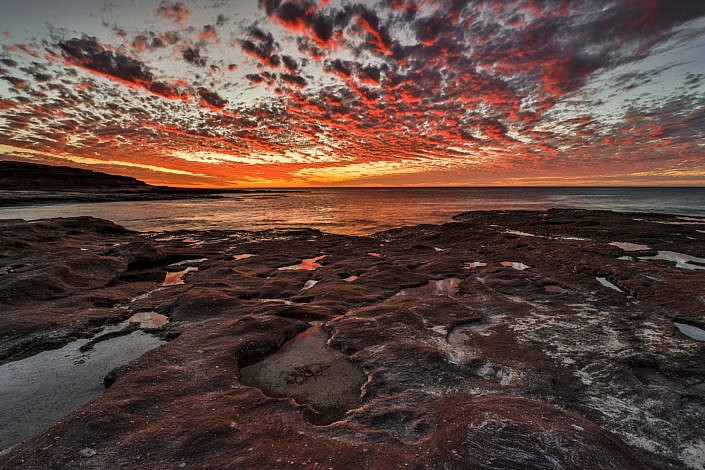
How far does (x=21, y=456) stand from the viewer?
3043 millimetres

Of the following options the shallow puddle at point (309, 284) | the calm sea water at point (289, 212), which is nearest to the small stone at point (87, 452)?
the shallow puddle at point (309, 284)

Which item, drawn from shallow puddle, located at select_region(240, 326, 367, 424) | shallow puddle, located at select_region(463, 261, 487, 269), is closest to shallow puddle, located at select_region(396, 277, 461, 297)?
shallow puddle, located at select_region(463, 261, 487, 269)

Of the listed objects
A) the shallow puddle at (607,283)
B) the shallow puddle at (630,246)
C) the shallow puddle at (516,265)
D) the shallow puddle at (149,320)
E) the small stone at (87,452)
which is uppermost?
the small stone at (87,452)

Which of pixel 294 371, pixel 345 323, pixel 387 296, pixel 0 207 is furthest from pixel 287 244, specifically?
pixel 0 207

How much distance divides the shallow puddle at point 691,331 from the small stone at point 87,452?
1028 centimetres

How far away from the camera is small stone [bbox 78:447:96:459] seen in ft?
10.1

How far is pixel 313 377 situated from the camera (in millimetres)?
5012

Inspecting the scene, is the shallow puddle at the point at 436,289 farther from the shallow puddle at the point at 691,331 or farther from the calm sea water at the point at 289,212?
the calm sea water at the point at 289,212

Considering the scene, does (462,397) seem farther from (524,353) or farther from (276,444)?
(276,444)

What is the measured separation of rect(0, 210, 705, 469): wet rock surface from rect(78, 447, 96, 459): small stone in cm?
2

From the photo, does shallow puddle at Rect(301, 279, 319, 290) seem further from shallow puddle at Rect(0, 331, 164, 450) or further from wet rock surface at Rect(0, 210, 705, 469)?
shallow puddle at Rect(0, 331, 164, 450)

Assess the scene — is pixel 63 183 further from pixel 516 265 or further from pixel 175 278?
pixel 516 265

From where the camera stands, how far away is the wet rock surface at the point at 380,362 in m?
3.21

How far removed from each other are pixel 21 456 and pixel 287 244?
14.6 meters
